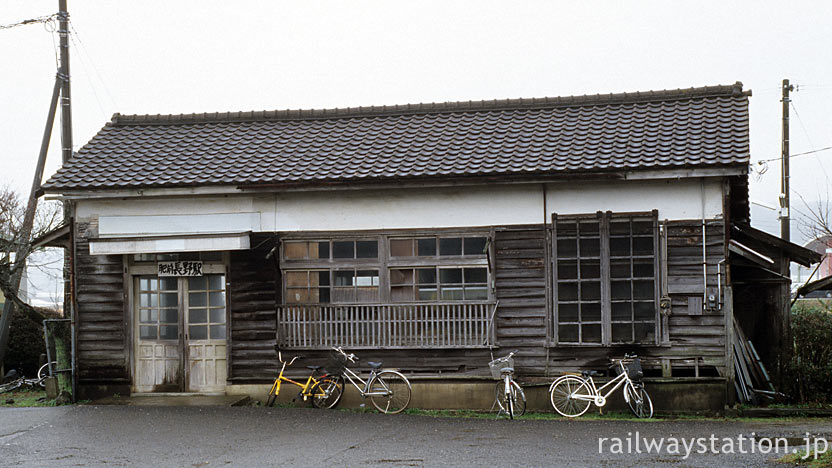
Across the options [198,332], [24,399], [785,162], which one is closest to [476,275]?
[198,332]

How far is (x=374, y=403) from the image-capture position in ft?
43.4

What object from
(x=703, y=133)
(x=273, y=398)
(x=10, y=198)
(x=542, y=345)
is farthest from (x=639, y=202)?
(x=10, y=198)

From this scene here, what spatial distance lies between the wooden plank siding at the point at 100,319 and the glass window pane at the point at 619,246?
817cm

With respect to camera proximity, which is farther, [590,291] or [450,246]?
[450,246]

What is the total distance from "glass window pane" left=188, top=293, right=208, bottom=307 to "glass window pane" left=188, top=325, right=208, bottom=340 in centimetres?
38

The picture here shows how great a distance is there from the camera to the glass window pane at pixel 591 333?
13.0m

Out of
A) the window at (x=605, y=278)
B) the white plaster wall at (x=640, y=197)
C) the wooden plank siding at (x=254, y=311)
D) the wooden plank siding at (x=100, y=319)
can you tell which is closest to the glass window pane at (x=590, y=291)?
the window at (x=605, y=278)

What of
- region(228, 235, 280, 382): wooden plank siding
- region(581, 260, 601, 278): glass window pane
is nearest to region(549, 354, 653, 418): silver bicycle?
region(581, 260, 601, 278): glass window pane

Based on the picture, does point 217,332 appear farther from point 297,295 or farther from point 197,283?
point 297,295

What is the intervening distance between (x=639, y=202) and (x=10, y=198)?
660 inches

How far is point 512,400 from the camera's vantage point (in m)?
12.5

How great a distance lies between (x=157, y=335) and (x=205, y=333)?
860mm

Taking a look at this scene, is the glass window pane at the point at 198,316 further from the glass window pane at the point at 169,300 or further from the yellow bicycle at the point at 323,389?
the yellow bicycle at the point at 323,389

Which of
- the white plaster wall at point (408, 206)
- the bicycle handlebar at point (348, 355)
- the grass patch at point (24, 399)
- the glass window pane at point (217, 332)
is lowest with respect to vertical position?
the grass patch at point (24, 399)
